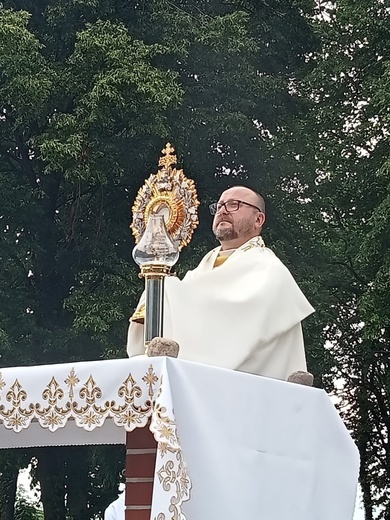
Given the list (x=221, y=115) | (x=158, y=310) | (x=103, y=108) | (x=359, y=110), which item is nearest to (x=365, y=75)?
(x=359, y=110)

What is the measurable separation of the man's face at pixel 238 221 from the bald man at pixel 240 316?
0.68ft

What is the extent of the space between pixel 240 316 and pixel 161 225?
0.40m

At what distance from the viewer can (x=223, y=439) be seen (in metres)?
2.83

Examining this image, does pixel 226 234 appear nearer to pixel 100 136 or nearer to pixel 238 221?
pixel 238 221

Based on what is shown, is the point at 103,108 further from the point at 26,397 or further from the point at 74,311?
the point at 26,397

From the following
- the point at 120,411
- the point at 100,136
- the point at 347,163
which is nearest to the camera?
the point at 120,411

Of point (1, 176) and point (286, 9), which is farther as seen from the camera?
point (286, 9)

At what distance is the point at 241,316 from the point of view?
→ 329 cm

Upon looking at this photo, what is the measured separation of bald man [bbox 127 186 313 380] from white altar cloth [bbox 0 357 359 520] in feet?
0.92

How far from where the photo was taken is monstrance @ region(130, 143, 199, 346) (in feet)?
10.5

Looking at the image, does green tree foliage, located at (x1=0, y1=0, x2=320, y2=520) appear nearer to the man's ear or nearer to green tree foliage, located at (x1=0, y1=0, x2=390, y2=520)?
green tree foliage, located at (x1=0, y1=0, x2=390, y2=520)

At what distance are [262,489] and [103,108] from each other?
844 centimetres

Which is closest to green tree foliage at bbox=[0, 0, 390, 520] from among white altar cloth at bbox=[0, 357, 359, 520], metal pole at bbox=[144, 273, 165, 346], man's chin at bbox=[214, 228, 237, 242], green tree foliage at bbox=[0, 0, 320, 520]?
green tree foliage at bbox=[0, 0, 320, 520]

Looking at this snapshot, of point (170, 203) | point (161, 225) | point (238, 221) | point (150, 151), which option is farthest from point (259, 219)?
point (150, 151)
